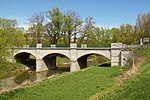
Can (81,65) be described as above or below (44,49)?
below

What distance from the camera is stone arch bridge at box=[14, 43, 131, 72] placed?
121ft

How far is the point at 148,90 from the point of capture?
9742 mm

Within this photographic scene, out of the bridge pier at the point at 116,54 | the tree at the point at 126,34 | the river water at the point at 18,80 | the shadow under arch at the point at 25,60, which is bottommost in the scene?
the river water at the point at 18,80

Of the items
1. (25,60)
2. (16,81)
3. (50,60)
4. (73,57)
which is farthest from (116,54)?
(25,60)

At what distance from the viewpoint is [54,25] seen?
186 ft

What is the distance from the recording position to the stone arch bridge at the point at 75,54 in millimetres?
36781

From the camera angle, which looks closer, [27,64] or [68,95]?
[68,95]

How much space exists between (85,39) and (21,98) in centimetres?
4603

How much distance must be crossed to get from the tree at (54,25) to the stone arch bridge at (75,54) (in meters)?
9.14

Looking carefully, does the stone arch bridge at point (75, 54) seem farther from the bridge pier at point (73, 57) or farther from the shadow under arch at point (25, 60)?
the shadow under arch at point (25, 60)

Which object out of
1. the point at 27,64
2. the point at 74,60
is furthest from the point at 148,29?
the point at 27,64

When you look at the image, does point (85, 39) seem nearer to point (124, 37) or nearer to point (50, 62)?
point (124, 37)

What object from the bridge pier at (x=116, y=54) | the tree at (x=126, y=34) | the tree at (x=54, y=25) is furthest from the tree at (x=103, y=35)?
the bridge pier at (x=116, y=54)

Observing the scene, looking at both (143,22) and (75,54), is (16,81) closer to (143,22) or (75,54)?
(75,54)
